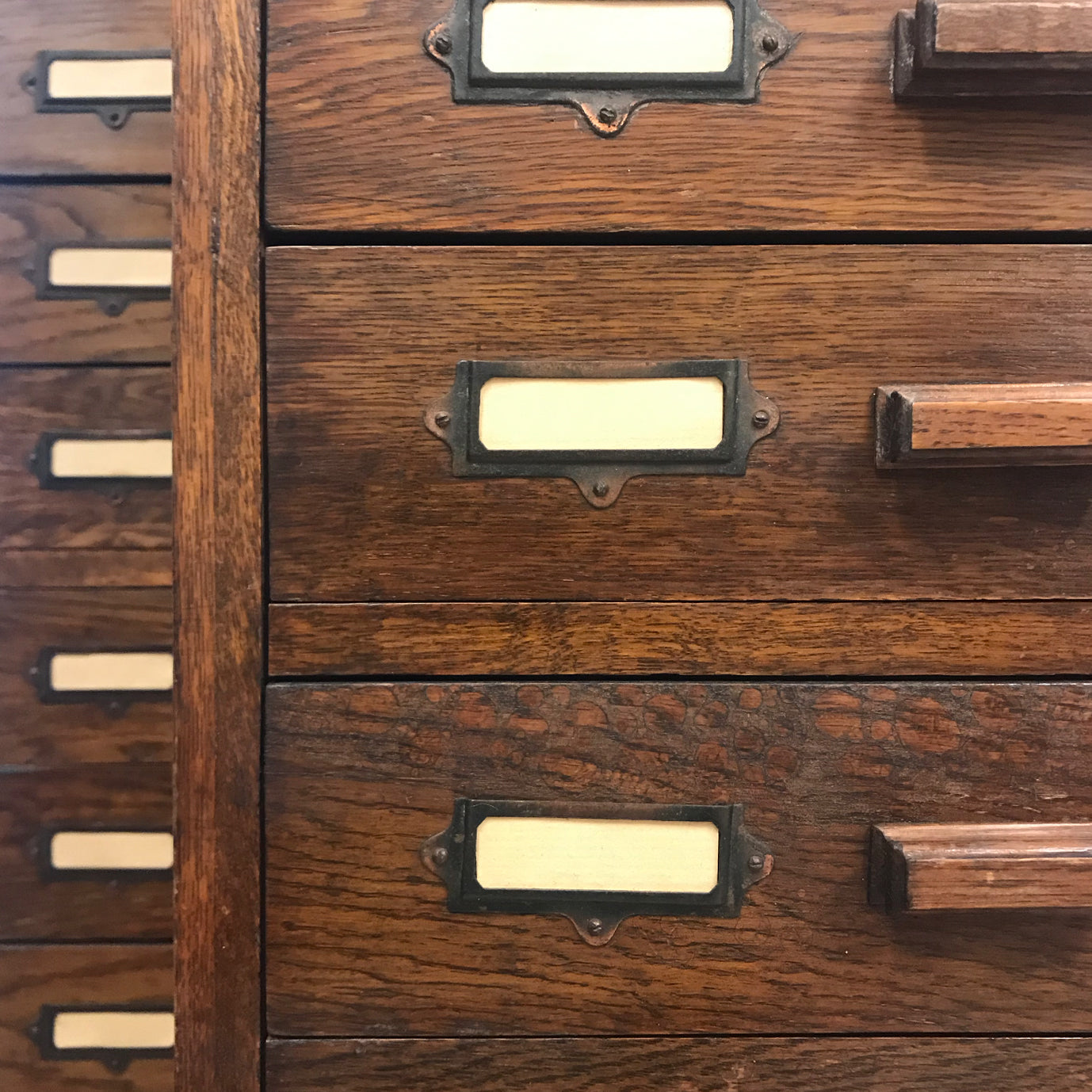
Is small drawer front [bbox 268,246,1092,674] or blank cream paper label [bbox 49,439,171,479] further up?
blank cream paper label [bbox 49,439,171,479]

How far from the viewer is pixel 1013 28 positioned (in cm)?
40

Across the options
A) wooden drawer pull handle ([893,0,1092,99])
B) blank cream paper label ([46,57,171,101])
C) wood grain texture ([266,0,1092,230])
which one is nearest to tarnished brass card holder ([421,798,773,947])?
wood grain texture ([266,0,1092,230])

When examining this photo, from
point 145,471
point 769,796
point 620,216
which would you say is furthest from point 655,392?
point 145,471

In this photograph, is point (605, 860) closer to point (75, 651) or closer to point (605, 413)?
point (605, 413)

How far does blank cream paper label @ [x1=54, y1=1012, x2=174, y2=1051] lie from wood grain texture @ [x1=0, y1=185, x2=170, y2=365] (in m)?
0.59

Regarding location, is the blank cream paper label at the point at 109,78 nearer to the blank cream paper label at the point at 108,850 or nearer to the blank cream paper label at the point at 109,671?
the blank cream paper label at the point at 109,671

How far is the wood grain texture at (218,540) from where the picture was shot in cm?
42

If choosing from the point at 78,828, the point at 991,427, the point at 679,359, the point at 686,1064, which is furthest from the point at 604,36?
the point at 78,828

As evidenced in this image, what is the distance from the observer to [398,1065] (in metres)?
0.44

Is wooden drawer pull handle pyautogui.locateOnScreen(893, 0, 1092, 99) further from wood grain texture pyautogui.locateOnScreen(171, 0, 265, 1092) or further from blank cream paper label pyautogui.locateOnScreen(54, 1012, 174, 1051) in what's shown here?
blank cream paper label pyautogui.locateOnScreen(54, 1012, 174, 1051)

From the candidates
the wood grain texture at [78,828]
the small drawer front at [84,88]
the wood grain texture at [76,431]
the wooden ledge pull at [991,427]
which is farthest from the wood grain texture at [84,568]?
the wooden ledge pull at [991,427]

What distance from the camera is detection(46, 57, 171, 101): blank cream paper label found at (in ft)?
2.47

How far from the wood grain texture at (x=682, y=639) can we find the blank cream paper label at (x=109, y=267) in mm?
478

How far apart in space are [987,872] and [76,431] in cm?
75
